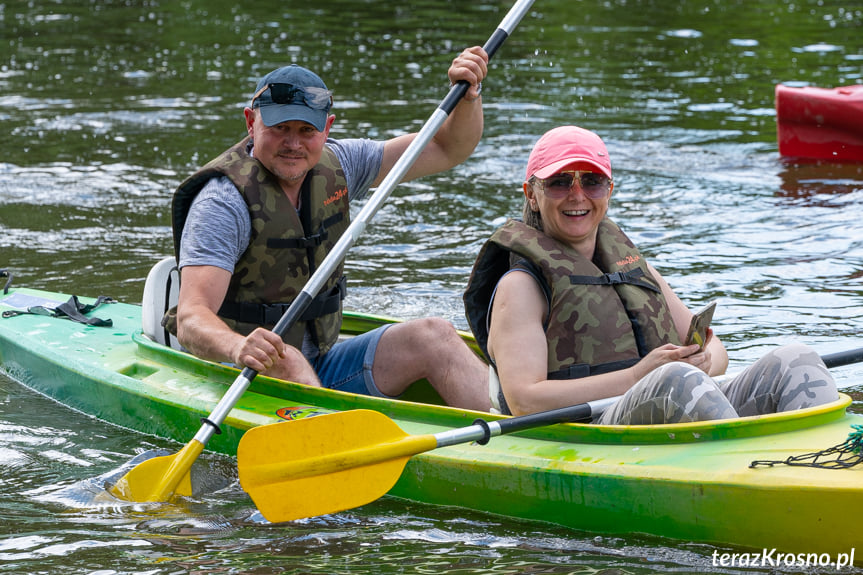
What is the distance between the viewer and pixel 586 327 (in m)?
3.24

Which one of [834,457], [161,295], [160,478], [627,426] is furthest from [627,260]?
[161,295]

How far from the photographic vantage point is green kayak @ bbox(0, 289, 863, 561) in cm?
289

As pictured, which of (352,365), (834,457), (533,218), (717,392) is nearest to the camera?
(834,457)

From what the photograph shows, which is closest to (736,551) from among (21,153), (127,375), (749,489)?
(749,489)

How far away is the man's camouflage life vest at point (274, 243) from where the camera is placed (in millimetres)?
3885

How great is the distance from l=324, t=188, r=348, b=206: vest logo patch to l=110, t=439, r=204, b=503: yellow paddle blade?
3.19ft

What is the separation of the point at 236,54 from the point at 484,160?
5694 mm

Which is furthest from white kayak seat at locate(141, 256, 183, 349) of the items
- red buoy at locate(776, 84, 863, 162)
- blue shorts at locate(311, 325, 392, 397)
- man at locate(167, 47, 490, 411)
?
red buoy at locate(776, 84, 863, 162)

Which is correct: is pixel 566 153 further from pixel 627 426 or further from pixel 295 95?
pixel 295 95

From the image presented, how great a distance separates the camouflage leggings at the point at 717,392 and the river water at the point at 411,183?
358mm

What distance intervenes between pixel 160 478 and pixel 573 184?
1601mm

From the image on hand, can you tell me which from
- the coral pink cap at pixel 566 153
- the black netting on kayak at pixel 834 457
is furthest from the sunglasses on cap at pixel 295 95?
the black netting on kayak at pixel 834 457

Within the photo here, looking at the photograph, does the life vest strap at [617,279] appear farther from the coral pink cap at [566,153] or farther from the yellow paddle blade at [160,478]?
the yellow paddle blade at [160,478]

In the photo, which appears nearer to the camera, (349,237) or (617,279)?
(617,279)
